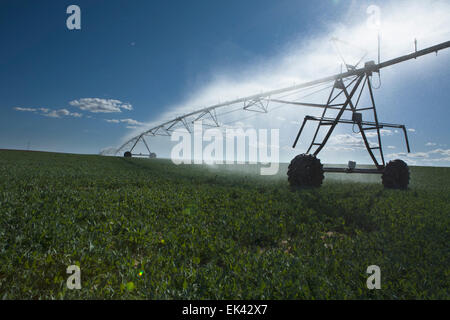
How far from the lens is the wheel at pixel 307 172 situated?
33.6ft

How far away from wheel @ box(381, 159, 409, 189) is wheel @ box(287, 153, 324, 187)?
3.98 meters

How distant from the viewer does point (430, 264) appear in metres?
3.15

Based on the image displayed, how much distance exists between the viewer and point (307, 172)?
1020 centimetres

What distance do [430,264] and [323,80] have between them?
36.2 ft

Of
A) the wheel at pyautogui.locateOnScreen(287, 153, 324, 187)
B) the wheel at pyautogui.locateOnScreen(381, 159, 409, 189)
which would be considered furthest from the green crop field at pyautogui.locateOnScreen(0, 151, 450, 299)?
the wheel at pyautogui.locateOnScreen(381, 159, 409, 189)

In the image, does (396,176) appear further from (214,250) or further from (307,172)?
(214,250)

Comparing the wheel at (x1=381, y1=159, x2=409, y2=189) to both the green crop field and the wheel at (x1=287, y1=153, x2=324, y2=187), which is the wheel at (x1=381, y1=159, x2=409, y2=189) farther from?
the green crop field

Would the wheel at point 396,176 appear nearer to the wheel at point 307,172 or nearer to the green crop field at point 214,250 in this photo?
the wheel at point 307,172

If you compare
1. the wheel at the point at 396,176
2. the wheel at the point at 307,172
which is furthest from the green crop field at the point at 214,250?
the wheel at the point at 396,176

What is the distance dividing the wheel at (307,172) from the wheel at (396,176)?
3.98m

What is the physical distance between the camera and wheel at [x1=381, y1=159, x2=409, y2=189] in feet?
37.6

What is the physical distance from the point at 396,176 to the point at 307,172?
16.7ft

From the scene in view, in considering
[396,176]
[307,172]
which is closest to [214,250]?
[307,172]
